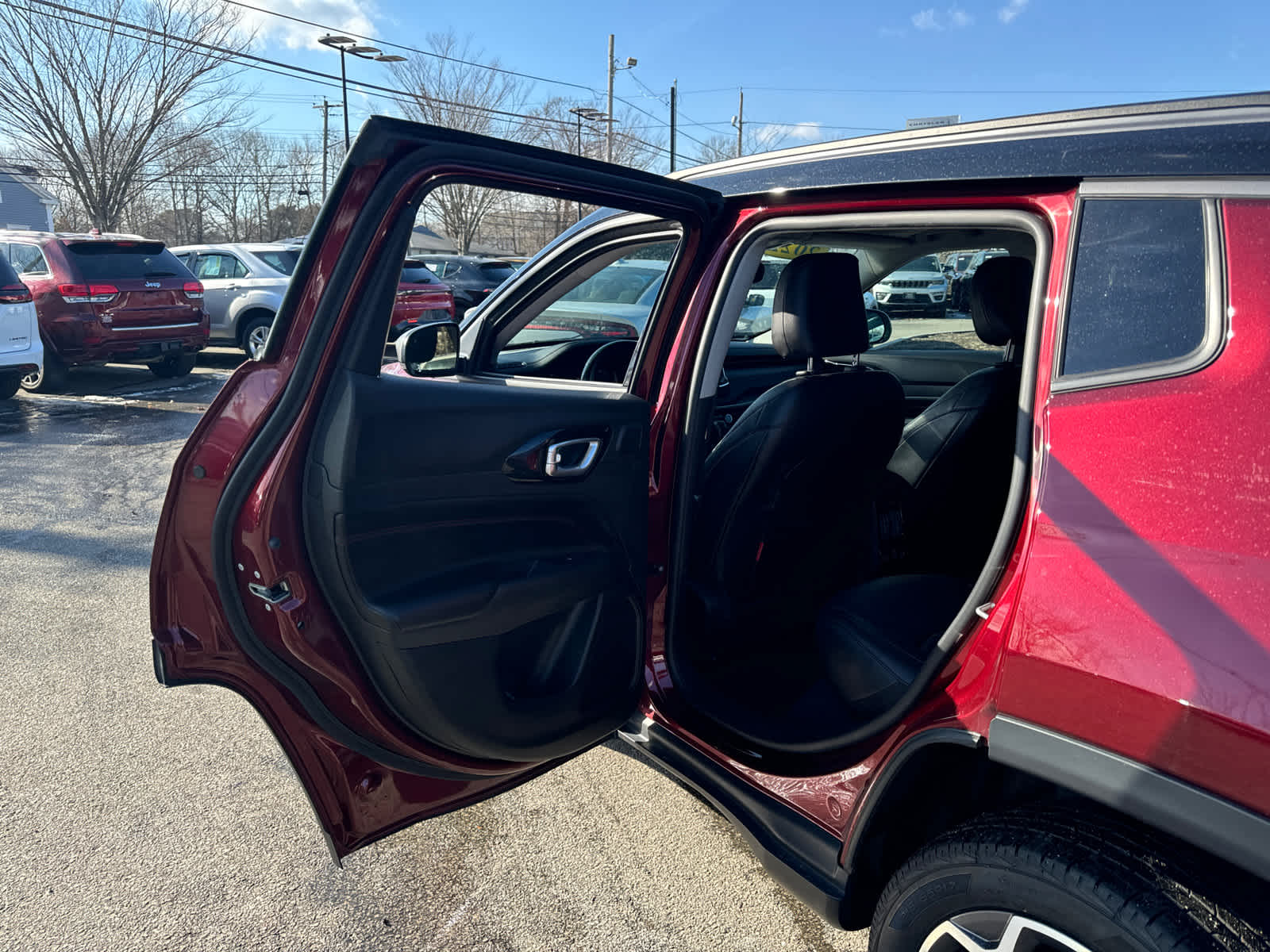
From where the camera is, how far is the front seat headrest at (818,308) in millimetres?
2199

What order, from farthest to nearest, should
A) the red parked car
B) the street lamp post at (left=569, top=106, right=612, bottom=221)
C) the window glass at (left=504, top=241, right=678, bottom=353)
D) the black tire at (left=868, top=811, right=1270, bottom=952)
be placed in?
1. the street lamp post at (left=569, top=106, right=612, bottom=221)
2. the red parked car
3. the window glass at (left=504, top=241, right=678, bottom=353)
4. the black tire at (left=868, top=811, right=1270, bottom=952)

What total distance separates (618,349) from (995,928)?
223cm

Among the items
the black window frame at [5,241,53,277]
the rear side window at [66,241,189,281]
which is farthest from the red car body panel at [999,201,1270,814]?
the black window frame at [5,241,53,277]

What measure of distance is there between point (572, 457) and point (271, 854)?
1.36 m

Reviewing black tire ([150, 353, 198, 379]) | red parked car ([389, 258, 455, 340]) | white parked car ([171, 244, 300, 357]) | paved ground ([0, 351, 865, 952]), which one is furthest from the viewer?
white parked car ([171, 244, 300, 357])

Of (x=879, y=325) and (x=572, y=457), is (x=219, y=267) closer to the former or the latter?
(x=879, y=325)

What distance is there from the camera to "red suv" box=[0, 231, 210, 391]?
8.98 meters

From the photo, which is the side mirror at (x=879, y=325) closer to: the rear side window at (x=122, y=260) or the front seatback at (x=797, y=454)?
the front seatback at (x=797, y=454)

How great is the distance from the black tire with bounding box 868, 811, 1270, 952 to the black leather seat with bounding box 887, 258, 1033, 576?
1265mm

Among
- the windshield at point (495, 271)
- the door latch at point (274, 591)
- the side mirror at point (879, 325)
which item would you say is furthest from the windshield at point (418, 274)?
the door latch at point (274, 591)

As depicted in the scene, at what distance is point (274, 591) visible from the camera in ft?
5.43

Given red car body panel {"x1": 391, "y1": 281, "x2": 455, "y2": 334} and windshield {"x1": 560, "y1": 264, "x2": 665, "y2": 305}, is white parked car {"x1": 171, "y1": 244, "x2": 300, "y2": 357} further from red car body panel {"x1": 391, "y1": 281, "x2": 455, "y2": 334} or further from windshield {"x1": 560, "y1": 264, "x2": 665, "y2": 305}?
windshield {"x1": 560, "y1": 264, "x2": 665, "y2": 305}

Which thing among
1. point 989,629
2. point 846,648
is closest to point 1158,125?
point 989,629

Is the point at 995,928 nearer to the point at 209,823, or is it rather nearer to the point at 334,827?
the point at 334,827
